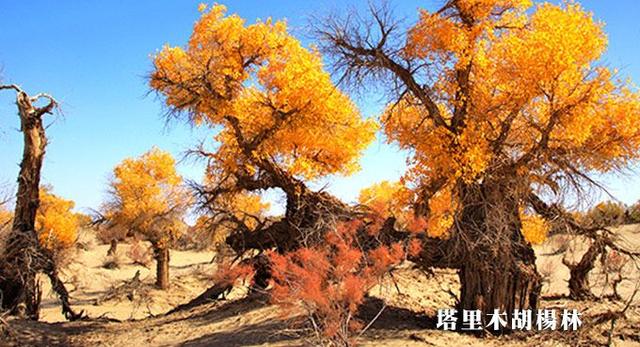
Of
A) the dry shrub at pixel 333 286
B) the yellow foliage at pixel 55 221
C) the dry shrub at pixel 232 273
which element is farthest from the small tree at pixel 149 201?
the dry shrub at pixel 333 286

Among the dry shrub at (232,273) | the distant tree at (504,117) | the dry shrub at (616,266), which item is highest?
the distant tree at (504,117)

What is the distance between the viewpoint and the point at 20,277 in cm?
1480

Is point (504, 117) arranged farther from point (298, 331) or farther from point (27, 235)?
point (27, 235)

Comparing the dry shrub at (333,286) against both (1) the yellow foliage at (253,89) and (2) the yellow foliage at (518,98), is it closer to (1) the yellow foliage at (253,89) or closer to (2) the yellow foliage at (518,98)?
(2) the yellow foliage at (518,98)

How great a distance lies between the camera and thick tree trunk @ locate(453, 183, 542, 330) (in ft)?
39.4

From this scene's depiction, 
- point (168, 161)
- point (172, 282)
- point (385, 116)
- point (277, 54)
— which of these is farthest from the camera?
point (168, 161)

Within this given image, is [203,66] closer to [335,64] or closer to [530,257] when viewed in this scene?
[335,64]

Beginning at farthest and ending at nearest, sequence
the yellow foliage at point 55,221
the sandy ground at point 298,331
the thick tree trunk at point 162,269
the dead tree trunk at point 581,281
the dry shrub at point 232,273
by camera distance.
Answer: the yellow foliage at point 55,221 → the thick tree trunk at point 162,269 → the dry shrub at point 232,273 → the dead tree trunk at point 581,281 → the sandy ground at point 298,331

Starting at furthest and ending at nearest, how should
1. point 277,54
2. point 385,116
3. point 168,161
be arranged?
1. point 168,161
2. point 277,54
3. point 385,116

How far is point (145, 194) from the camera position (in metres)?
31.2

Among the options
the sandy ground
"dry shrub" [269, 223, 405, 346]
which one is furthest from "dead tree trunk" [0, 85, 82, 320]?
"dry shrub" [269, 223, 405, 346]

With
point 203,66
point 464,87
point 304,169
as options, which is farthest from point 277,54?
point 464,87

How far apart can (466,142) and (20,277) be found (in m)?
11.7

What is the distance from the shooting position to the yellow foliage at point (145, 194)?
29.2 metres
